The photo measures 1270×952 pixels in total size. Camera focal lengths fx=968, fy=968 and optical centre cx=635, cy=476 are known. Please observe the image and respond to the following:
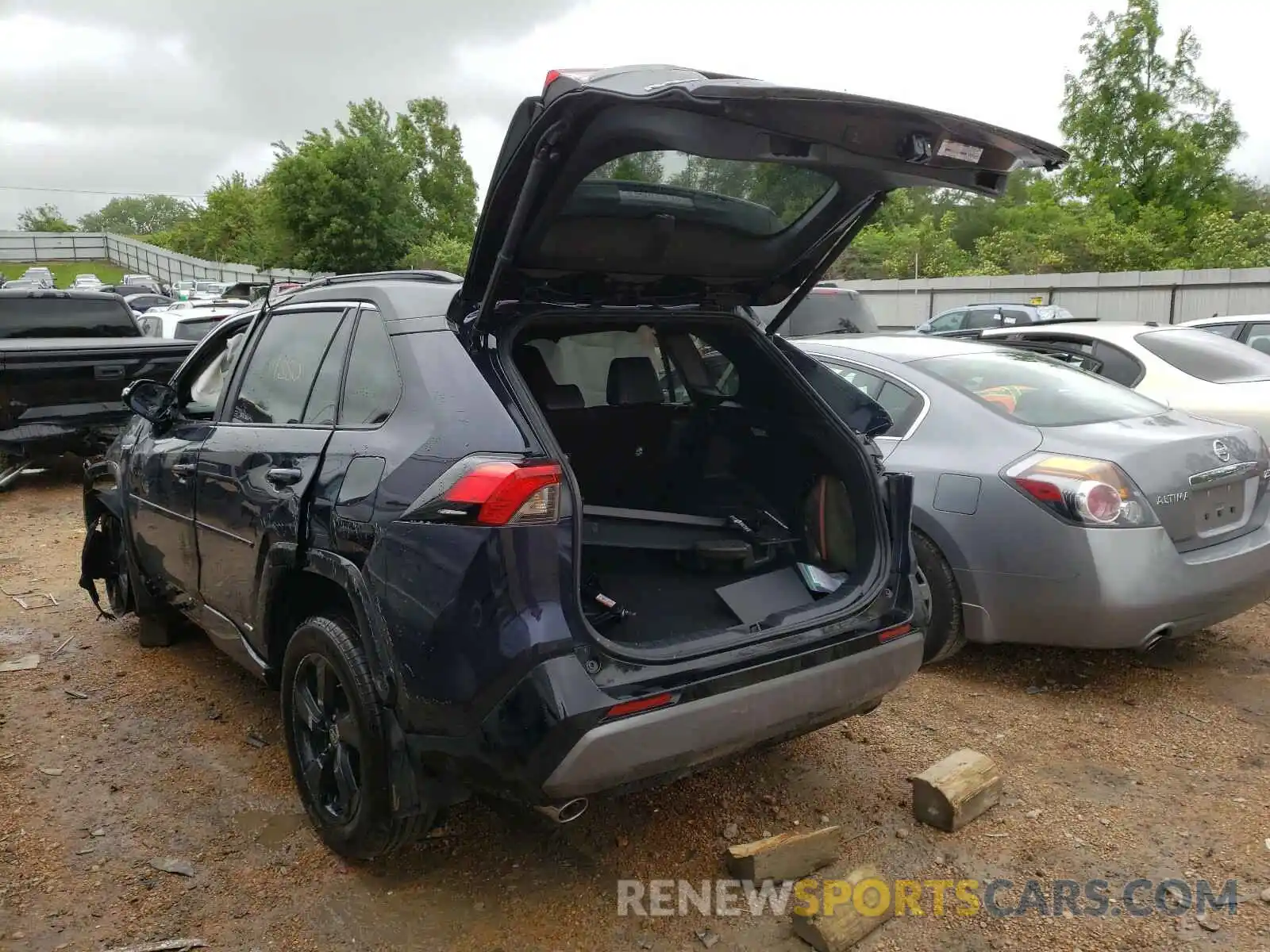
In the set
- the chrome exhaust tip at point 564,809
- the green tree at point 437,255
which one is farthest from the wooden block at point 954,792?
the green tree at point 437,255

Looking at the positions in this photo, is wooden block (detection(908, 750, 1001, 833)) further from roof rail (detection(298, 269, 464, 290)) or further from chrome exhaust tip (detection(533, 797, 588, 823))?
roof rail (detection(298, 269, 464, 290))

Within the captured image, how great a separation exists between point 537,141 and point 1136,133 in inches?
1379

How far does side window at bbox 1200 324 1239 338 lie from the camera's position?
903cm

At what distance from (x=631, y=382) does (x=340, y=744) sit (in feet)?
5.50

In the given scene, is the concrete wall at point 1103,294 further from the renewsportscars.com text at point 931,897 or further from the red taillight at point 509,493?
the red taillight at point 509,493

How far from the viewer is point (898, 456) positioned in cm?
456

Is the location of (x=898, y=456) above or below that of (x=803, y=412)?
below

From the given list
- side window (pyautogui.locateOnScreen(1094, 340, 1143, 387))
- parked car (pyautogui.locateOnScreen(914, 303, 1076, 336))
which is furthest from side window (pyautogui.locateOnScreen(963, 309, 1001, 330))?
side window (pyautogui.locateOnScreen(1094, 340, 1143, 387))

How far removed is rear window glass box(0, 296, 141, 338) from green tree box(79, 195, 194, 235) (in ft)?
369

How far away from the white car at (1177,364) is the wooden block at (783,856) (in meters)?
4.30

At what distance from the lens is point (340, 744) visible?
2982 mm

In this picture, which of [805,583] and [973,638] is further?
[973,638]

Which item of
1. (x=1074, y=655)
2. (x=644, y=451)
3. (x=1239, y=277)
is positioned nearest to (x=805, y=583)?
(x=644, y=451)

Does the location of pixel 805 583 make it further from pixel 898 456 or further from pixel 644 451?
pixel 898 456
